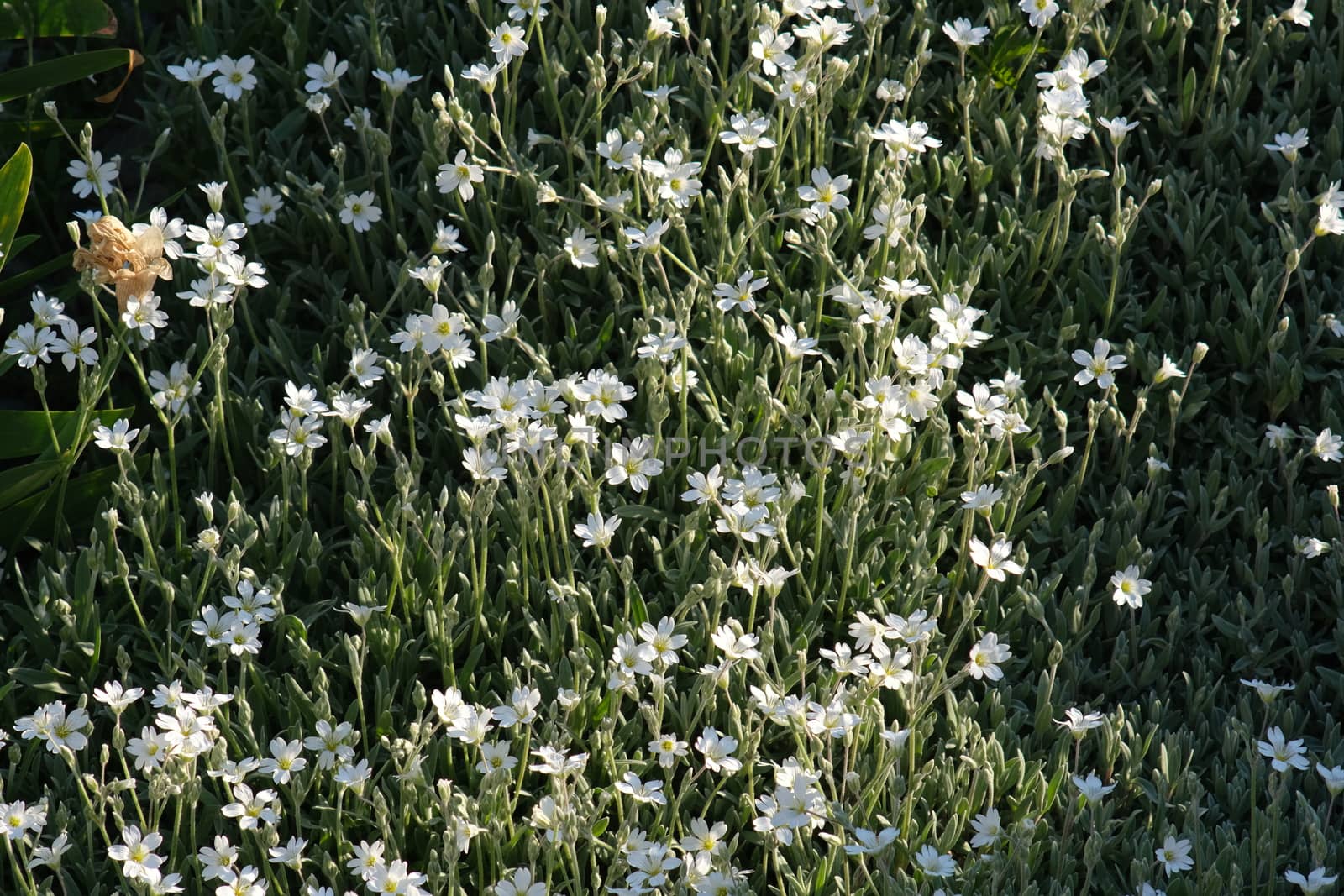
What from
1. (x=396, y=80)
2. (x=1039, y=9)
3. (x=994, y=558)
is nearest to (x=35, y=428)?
(x=396, y=80)

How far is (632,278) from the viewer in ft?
11.4

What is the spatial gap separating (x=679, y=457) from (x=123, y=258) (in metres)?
1.23

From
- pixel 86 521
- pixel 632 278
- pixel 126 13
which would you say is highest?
pixel 126 13

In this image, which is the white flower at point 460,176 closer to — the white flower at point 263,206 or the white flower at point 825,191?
the white flower at point 263,206

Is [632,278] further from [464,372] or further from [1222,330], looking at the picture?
[1222,330]

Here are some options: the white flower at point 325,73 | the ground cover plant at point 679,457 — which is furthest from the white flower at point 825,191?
the white flower at point 325,73

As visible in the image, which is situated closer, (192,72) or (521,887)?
(521,887)

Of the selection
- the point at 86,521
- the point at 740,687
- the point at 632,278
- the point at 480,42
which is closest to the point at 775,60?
the point at 632,278

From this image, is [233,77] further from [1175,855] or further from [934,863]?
[1175,855]

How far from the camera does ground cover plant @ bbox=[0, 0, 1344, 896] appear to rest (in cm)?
261

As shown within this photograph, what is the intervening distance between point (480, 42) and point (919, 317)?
1.38 meters

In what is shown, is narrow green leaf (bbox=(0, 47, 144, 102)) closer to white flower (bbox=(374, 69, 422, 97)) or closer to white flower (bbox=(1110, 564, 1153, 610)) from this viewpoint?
white flower (bbox=(374, 69, 422, 97))

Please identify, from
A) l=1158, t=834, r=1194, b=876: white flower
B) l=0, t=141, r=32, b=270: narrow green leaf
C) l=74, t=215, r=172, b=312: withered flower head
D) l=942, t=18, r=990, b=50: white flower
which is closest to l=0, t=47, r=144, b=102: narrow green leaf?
l=0, t=141, r=32, b=270: narrow green leaf

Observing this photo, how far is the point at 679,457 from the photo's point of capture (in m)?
3.13
